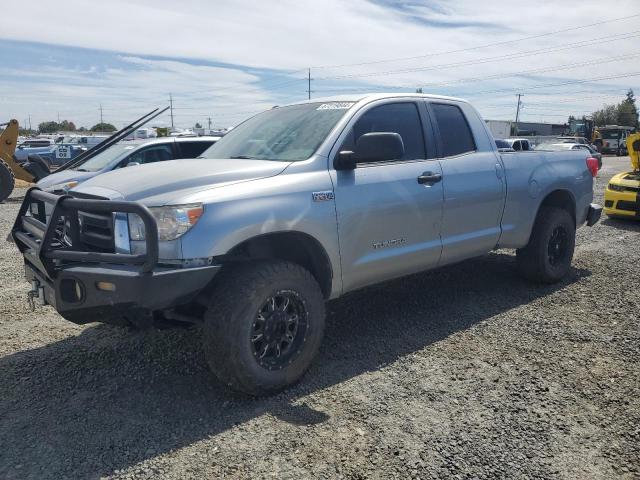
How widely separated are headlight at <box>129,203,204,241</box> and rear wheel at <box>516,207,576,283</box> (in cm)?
389

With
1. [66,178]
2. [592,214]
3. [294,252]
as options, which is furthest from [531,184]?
[66,178]

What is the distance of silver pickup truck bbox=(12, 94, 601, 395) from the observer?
3123mm

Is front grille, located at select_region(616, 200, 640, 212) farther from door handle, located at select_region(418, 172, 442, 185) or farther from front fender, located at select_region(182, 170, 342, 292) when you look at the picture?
front fender, located at select_region(182, 170, 342, 292)

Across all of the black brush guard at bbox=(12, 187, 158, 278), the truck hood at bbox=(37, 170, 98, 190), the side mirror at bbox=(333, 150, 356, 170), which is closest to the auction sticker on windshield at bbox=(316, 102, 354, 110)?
the side mirror at bbox=(333, 150, 356, 170)

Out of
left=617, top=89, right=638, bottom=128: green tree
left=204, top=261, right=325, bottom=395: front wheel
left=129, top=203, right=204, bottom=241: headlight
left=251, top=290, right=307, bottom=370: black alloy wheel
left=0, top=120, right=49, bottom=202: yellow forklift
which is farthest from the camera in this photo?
left=617, top=89, right=638, bottom=128: green tree

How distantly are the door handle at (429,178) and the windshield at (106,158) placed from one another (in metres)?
6.34

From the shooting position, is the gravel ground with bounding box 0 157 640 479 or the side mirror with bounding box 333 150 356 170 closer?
the gravel ground with bounding box 0 157 640 479

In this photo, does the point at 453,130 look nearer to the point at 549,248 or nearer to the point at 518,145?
the point at 549,248

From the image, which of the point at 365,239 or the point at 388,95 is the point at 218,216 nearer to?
the point at 365,239

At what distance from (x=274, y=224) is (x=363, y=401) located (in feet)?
4.03

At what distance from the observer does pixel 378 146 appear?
3.77 m

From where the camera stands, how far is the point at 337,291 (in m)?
3.91

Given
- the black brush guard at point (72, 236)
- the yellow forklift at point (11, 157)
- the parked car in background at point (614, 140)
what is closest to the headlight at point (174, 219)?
the black brush guard at point (72, 236)

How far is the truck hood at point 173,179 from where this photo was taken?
10.8 ft
